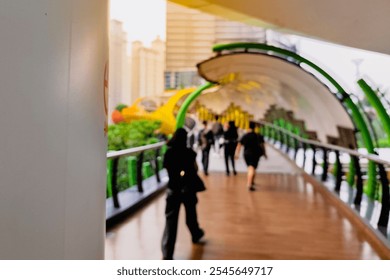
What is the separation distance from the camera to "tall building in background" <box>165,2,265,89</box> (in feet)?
47.3

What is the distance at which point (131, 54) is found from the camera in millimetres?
27781

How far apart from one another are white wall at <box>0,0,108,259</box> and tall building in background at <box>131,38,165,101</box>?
22.3m

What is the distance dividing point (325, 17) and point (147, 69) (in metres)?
24.5

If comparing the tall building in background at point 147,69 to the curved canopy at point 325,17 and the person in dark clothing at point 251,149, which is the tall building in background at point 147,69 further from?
the curved canopy at point 325,17

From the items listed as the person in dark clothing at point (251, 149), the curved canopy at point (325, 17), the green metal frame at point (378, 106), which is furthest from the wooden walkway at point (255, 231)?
the curved canopy at point (325, 17)

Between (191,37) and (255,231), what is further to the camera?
→ (191,37)

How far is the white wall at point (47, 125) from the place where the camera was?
116 centimetres

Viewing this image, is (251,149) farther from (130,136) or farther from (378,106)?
(130,136)

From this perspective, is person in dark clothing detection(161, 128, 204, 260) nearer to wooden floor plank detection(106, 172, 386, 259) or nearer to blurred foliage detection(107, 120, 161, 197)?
wooden floor plank detection(106, 172, 386, 259)

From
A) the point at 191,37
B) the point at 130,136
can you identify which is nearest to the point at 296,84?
the point at 130,136

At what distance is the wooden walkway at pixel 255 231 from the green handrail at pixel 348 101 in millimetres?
813

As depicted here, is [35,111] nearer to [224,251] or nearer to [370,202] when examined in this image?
[224,251]

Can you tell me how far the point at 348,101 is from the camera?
7.08 metres

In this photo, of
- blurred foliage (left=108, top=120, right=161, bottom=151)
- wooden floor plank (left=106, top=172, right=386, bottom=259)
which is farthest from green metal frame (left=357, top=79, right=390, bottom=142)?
blurred foliage (left=108, top=120, right=161, bottom=151)
